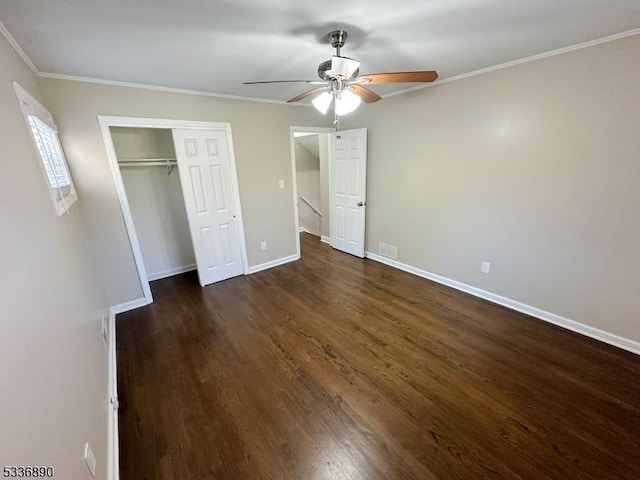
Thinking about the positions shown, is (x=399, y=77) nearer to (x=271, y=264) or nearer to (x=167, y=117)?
(x=167, y=117)

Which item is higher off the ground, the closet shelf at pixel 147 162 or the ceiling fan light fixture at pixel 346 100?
the ceiling fan light fixture at pixel 346 100

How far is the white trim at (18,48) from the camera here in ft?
4.97

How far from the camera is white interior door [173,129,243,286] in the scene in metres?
3.13

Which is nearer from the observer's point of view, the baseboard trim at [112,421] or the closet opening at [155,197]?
the baseboard trim at [112,421]

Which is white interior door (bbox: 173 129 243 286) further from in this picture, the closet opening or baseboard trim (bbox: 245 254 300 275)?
the closet opening

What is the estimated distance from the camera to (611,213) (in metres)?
2.10

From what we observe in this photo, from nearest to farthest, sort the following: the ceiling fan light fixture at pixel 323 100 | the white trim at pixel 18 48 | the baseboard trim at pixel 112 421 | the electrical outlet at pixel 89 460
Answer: the electrical outlet at pixel 89 460, the baseboard trim at pixel 112 421, the white trim at pixel 18 48, the ceiling fan light fixture at pixel 323 100

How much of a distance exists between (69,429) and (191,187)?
2.64 meters

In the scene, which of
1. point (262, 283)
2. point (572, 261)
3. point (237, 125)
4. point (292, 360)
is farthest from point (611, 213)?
point (237, 125)

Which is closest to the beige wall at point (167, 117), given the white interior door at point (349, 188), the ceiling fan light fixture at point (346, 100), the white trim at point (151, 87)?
the white trim at point (151, 87)

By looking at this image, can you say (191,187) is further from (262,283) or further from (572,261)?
(572,261)

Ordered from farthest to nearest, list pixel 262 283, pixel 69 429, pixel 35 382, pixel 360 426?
pixel 262 283
pixel 360 426
pixel 69 429
pixel 35 382

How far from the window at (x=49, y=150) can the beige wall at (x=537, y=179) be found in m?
3.43

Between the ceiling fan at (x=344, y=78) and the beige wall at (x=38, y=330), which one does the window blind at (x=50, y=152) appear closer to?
the beige wall at (x=38, y=330)
